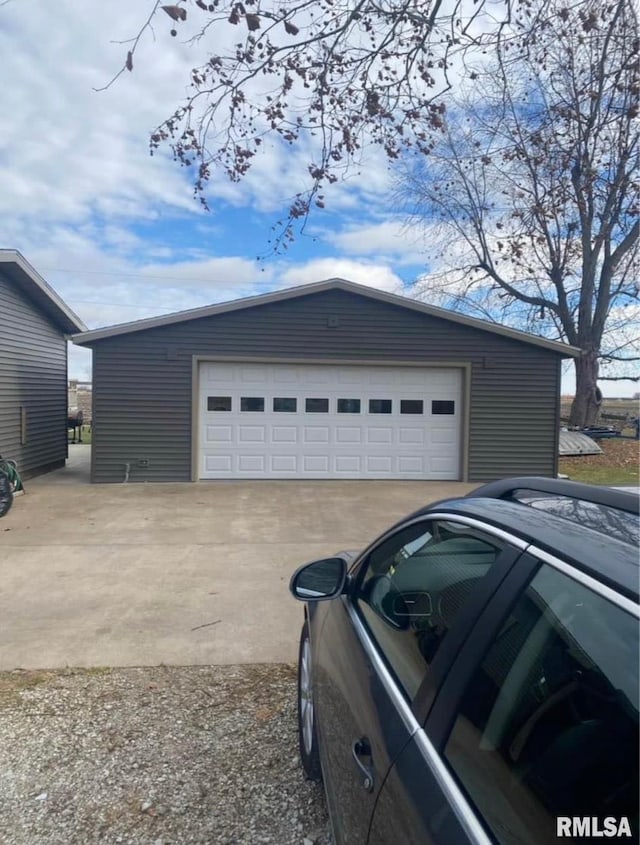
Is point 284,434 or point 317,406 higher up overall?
point 317,406

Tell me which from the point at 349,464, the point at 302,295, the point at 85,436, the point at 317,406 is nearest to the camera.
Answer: the point at 302,295

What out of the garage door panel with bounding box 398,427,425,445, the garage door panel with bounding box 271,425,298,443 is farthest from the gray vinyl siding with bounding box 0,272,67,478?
the garage door panel with bounding box 398,427,425,445

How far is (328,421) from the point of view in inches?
475

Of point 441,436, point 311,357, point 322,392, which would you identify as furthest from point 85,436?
point 441,436

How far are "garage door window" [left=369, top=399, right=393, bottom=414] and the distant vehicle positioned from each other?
10.3 m

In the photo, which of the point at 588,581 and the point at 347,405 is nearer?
A: the point at 588,581

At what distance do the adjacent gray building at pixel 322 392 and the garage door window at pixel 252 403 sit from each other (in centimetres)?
5

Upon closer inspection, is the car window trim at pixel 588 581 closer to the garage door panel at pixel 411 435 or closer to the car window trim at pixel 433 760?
the car window trim at pixel 433 760

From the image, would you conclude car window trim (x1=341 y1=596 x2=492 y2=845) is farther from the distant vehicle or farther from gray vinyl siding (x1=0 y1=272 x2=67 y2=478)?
gray vinyl siding (x1=0 y1=272 x2=67 y2=478)

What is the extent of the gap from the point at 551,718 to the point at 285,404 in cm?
1090

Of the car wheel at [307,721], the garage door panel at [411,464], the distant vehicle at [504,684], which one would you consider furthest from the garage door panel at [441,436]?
the distant vehicle at [504,684]

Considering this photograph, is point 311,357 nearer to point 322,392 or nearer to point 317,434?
point 322,392

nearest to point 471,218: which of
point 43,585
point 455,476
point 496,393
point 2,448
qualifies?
point 496,393

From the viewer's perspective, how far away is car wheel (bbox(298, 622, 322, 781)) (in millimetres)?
2484
